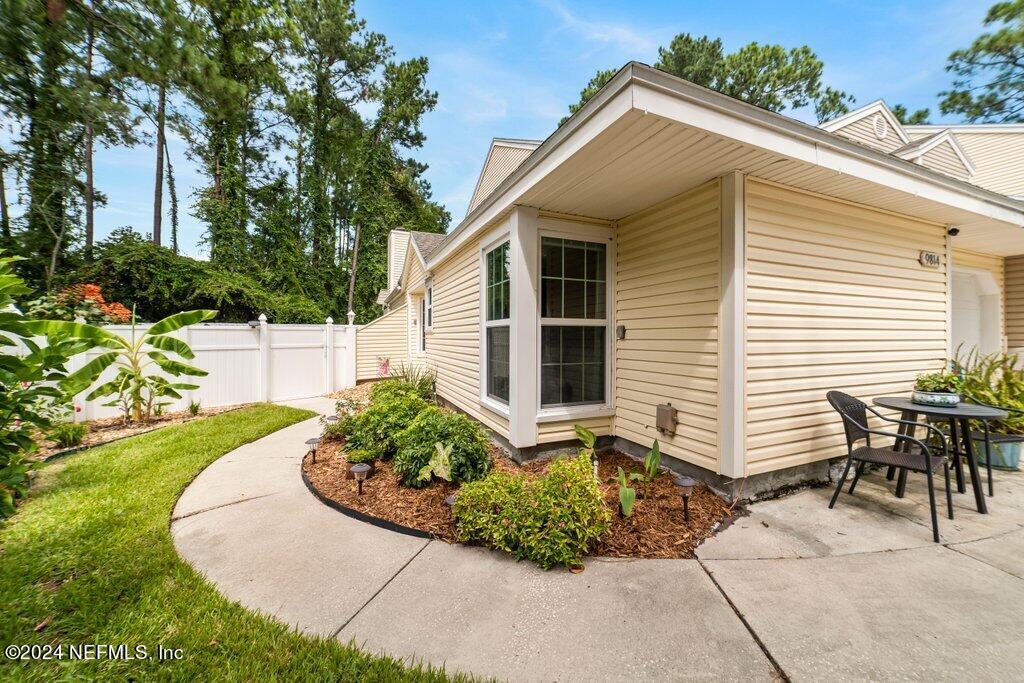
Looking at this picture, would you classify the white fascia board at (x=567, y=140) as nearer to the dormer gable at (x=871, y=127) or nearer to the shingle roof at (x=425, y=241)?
the shingle roof at (x=425, y=241)

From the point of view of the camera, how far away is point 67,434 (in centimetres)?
525

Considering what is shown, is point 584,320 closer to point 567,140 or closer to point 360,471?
point 567,140

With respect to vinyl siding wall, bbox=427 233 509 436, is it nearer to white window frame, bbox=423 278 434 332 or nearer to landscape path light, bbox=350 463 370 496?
white window frame, bbox=423 278 434 332

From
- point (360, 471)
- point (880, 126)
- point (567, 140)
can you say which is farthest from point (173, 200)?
point (880, 126)

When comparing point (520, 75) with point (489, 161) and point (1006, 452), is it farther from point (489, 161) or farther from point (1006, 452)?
point (1006, 452)

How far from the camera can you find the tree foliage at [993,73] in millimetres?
16516

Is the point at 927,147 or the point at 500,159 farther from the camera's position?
the point at 500,159

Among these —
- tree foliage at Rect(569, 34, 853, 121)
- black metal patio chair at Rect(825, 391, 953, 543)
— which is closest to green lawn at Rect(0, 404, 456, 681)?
black metal patio chair at Rect(825, 391, 953, 543)

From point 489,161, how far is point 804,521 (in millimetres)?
10416

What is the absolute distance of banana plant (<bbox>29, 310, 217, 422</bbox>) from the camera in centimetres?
413

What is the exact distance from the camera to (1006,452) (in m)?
4.39

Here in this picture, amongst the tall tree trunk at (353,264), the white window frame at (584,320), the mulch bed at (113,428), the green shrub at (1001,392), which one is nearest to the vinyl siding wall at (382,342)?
the mulch bed at (113,428)

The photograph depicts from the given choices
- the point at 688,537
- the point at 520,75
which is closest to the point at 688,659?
the point at 688,537

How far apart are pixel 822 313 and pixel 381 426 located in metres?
5.26
